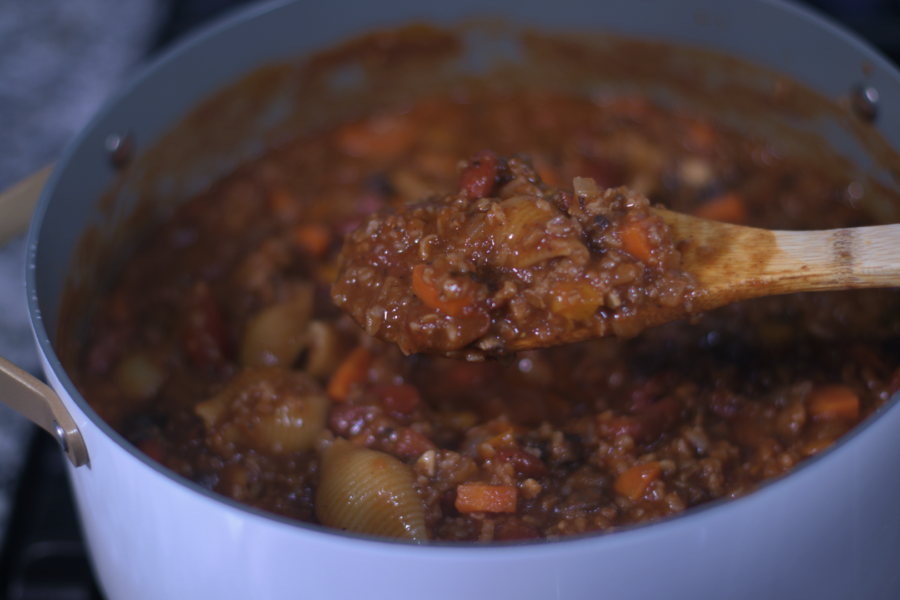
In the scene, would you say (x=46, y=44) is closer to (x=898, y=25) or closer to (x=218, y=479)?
(x=218, y=479)

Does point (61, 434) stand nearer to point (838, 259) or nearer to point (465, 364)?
point (465, 364)

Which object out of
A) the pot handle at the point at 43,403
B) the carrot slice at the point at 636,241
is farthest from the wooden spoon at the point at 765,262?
the pot handle at the point at 43,403

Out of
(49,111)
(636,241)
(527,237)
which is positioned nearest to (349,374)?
(527,237)

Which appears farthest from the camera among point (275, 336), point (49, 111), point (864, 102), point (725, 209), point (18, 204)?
point (49, 111)

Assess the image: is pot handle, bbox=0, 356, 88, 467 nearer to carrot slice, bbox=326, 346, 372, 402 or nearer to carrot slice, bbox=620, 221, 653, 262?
carrot slice, bbox=326, 346, 372, 402

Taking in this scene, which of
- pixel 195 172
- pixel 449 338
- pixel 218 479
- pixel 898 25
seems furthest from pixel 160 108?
pixel 898 25
